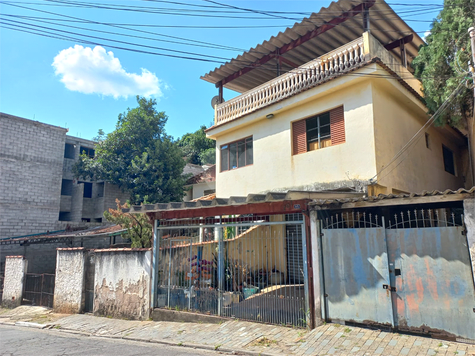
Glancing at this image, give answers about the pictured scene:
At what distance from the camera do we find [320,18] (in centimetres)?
1043

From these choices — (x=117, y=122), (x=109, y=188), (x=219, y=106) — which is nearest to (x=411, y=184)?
(x=219, y=106)

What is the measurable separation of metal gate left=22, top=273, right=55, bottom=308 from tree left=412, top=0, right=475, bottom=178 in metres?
13.3

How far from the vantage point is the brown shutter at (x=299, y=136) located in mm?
10672

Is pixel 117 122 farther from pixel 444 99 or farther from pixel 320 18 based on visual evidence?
pixel 444 99

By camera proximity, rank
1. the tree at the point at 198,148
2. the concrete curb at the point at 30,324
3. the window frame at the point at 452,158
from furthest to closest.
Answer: the tree at the point at 198,148 < the window frame at the point at 452,158 < the concrete curb at the point at 30,324

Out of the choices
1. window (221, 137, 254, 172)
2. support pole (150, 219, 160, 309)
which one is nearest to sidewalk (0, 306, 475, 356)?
support pole (150, 219, 160, 309)

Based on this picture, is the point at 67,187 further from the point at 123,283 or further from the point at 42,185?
the point at 123,283

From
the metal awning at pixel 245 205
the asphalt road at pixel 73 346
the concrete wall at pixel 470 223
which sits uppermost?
the metal awning at pixel 245 205

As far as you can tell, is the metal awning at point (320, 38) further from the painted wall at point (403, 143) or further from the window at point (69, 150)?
the window at point (69, 150)

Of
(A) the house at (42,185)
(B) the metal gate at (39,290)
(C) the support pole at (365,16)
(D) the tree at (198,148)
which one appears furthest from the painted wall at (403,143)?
(D) the tree at (198,148)

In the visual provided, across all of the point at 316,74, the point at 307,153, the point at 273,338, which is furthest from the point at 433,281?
the point at 316,74

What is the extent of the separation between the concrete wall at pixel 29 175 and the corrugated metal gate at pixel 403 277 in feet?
59.8

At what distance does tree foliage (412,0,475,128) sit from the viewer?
301 inches

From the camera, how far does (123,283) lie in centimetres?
934
